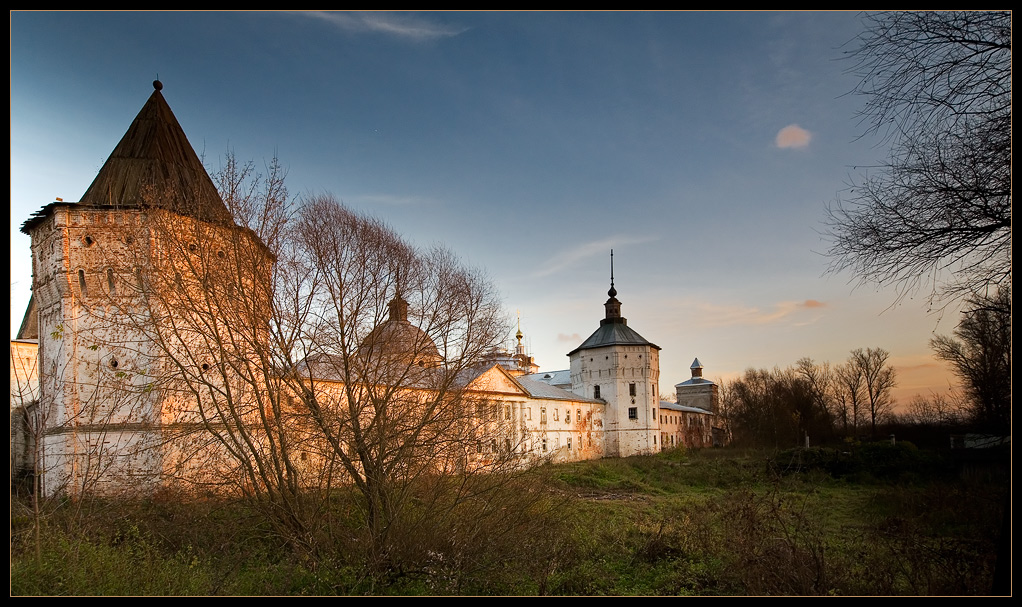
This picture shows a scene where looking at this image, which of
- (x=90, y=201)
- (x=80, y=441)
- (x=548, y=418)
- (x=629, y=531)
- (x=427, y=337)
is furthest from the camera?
(x=548, y=418)

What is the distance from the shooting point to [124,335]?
45.5 feet

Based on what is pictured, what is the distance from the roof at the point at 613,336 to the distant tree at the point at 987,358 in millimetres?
36055

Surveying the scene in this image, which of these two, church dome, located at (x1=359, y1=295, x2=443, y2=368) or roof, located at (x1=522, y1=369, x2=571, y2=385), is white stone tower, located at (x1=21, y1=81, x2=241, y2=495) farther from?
roof, located at (x1=522, y1=369, x2=571, y2=385)

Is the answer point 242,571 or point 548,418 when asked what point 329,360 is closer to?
point 242,571

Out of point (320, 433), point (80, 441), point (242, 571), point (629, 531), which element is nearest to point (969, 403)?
point (629, 531)

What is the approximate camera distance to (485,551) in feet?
33.2

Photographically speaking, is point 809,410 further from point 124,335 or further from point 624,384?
point 124,335

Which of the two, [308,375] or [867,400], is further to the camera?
[867,400]

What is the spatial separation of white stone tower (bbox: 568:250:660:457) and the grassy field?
30571 mm

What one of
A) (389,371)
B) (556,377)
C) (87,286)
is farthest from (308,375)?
(556,377)

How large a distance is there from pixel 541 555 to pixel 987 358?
7.46m

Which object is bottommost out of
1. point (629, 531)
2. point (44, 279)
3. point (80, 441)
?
point (629, 531)

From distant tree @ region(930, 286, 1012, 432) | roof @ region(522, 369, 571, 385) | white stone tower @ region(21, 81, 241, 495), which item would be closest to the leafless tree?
white stone tower @ region(21, 81, 241, 495)

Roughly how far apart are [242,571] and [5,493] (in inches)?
265
